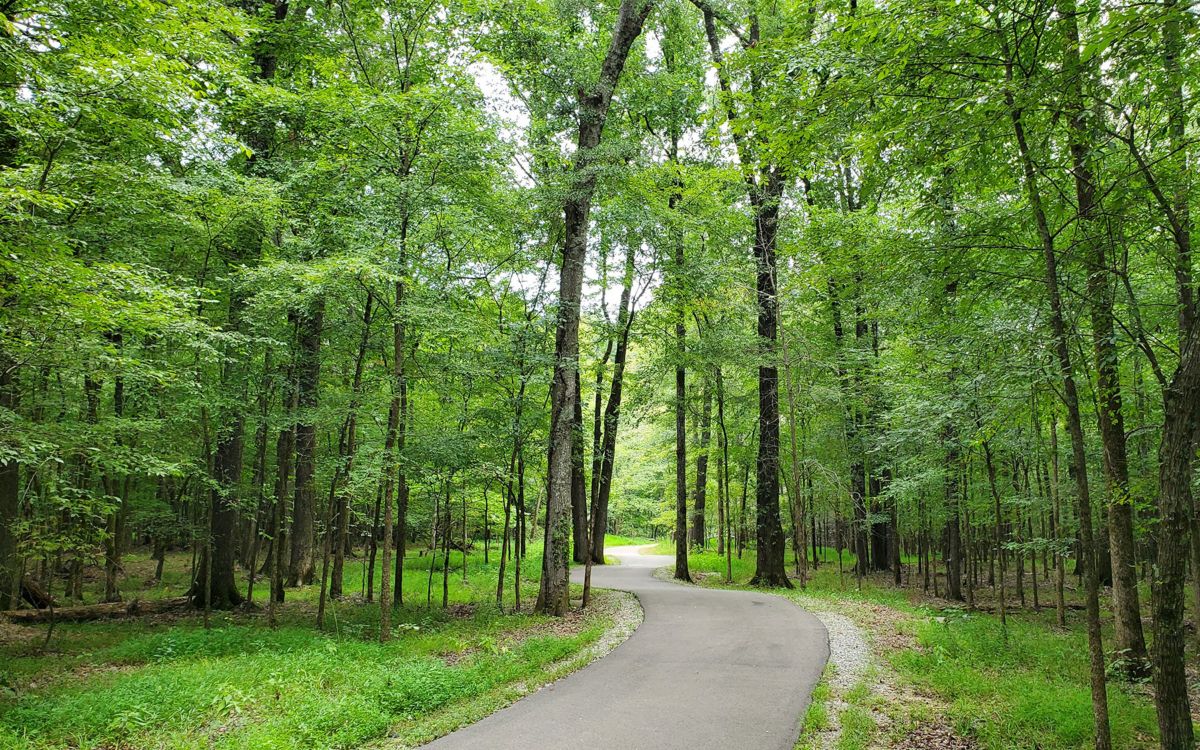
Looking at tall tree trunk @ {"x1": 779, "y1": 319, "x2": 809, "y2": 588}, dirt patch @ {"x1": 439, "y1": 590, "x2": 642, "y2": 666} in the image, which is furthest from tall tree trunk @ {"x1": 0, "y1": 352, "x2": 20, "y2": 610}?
tall tree trunk @ {"x1": 779, "y1": 319, "x2": 809, "y2": 588}

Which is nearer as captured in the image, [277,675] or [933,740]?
[933,740]

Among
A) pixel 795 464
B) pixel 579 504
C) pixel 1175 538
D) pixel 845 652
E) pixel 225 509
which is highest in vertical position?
pixel 795 464

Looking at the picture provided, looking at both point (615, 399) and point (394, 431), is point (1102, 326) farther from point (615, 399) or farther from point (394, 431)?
point (615, 399)

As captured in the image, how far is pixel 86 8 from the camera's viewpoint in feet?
25.8

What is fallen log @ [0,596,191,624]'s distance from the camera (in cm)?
1150

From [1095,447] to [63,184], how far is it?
17.2 metres

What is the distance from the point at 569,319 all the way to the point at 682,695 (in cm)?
765

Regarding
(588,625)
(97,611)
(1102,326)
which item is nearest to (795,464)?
(588,625)

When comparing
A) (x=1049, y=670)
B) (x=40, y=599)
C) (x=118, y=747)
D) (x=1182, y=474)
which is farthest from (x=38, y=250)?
(x=1049, y=670)

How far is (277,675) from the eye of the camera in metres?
7.26

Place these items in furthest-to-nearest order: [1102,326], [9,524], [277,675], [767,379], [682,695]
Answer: [767,379] → [9,524] → [277,675] → [682,695] → [1102,326]

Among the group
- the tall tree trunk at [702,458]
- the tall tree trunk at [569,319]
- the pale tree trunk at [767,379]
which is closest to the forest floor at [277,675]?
the tall tree trunk at [569,319]

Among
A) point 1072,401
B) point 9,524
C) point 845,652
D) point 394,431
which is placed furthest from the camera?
point 394,431

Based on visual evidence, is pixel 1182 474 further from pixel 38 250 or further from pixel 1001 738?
pixel 38 250
